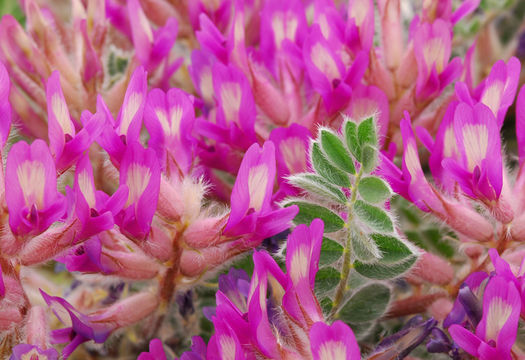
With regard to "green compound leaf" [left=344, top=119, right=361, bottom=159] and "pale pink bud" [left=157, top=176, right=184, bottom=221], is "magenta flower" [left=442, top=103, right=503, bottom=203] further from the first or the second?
"pale pink bud" [left=157, top=176, right=184, bottom=221]

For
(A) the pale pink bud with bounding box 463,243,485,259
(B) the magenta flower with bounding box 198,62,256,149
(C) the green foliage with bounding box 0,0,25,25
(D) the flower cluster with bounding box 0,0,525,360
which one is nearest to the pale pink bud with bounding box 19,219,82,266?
(D) the flower cluster with bounding box 0,0,525,360

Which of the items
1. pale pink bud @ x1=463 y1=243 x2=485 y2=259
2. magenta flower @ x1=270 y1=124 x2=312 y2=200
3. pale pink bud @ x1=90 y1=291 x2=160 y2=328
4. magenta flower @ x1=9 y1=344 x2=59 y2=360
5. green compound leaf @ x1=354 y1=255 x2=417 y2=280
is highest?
magenta flower @ x1=270 y1=124 x2=312 y2=200

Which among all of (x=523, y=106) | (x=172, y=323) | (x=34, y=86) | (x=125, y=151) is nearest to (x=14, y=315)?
(x=125, y=151)

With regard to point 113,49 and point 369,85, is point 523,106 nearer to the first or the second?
point 369,85

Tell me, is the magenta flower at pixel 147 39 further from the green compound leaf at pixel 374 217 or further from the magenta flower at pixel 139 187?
the green compound leaf at pixel 374 217

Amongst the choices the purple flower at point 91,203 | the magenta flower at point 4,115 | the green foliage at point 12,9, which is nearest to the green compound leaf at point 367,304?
the purple flower at point 91,203
